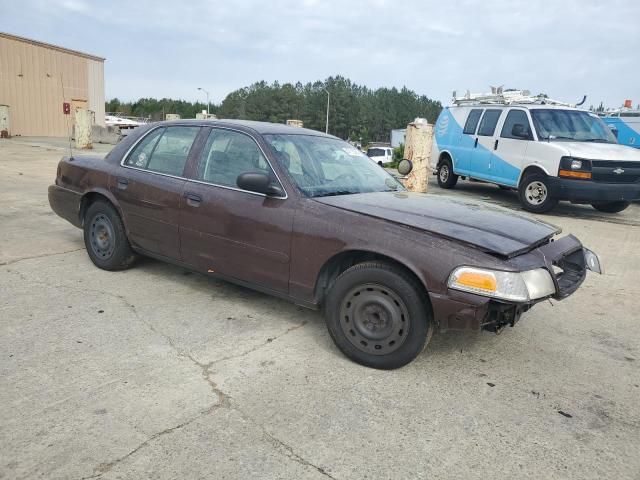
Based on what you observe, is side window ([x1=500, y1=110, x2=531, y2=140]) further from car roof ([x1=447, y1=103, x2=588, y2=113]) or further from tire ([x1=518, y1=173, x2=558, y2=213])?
tire ([x1=518, y1=173, x2=558, y2=213])

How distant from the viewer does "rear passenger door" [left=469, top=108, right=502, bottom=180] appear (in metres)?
10.4

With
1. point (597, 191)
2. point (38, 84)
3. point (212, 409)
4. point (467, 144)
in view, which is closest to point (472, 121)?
point (467, 144)

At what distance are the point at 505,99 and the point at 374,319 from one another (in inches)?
352

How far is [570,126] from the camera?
9273 mm

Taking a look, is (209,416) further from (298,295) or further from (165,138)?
(165,138)

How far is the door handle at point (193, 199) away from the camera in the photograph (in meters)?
3.98

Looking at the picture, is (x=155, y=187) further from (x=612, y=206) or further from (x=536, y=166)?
(x=612, y=206)

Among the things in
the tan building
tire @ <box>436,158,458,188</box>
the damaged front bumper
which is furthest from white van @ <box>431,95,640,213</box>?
the tan building

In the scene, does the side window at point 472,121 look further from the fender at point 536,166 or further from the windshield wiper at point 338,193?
the windshield wiper at point 338,193

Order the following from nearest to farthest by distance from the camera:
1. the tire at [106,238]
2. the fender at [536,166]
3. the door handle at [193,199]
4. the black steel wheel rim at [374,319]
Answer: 1. the black steel wheel rim at [374,319]
2. the door handle at [193,199]
3. the tire at [106,238]
4. the fender at [536,166]

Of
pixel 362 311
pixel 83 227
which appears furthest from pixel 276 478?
pixel 83 227

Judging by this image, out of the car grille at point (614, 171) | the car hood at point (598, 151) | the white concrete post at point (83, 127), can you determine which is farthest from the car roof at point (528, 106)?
the white concrete post at point (83, 127)

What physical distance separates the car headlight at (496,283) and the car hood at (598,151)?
6.66 m

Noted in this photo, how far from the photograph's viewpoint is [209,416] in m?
2.64
